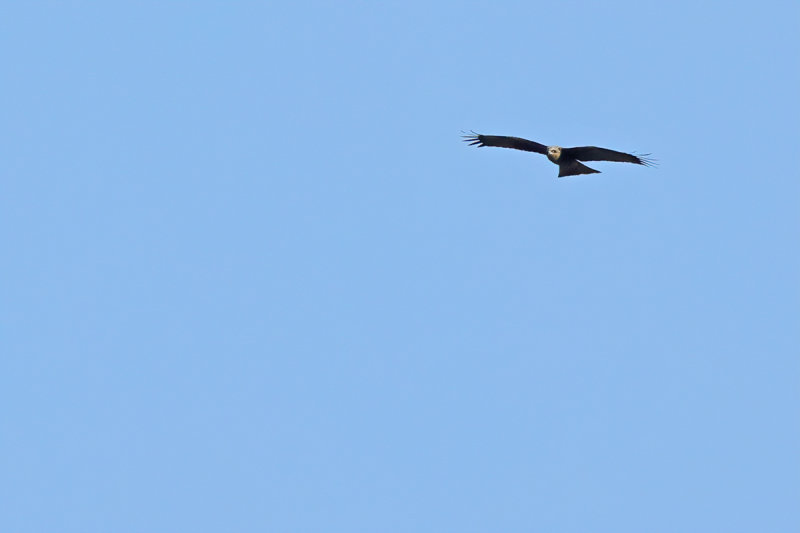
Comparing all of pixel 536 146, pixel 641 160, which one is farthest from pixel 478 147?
pixel 641 160

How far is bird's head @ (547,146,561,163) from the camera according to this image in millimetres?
43250

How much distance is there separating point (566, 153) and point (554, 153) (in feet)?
1.23

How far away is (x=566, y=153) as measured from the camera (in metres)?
43.1

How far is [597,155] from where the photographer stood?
140ft

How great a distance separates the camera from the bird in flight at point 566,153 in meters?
42.4

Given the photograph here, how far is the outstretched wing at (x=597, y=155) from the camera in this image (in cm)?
4203

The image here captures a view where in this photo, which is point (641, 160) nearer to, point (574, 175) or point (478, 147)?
point (574, 175)

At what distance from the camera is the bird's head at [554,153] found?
142 ft

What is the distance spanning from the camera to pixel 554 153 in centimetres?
4328

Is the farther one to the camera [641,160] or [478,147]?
[478,147]

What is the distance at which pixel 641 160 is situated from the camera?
41.8 m

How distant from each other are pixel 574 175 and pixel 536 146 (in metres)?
1.65

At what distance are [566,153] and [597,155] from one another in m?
0.90

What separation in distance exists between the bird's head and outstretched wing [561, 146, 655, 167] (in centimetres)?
12
